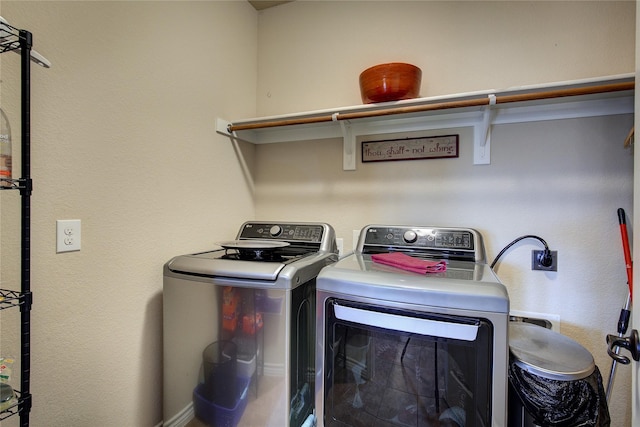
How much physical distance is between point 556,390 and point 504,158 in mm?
1045

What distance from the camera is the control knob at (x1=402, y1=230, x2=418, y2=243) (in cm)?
144

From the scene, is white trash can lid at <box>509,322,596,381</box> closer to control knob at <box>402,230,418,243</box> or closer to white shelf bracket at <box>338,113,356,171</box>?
control knob at <box>402,230,418,243</box>

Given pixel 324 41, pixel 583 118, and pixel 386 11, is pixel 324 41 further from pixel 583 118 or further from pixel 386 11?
pixel 583 118

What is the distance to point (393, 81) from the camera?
1381 mm

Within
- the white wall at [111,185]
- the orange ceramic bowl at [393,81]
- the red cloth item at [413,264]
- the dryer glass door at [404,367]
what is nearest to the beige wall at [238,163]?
the white wall at [111,185]

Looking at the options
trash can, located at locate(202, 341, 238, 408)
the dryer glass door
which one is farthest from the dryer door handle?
trash can, located at locate(202, 341, 238, 408)

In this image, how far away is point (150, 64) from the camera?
1288 mm

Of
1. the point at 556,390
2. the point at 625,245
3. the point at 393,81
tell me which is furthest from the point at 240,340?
the point at 625,245

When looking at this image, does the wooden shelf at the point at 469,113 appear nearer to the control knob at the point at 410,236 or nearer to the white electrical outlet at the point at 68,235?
the control knob at the point at 410,236

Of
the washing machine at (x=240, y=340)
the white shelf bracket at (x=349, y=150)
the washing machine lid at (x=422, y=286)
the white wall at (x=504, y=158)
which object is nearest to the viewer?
the washing machine lid at (x=422, y=286)

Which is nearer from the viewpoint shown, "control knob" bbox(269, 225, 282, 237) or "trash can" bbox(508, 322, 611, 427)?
"trash can" bbox(508, 322, 611, 427)

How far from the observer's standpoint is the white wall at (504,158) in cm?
133

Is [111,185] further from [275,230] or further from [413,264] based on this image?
[413,264]

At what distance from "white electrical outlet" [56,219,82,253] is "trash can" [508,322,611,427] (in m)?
1.51
